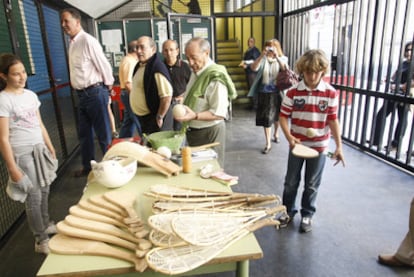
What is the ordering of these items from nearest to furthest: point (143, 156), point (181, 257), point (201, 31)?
point (181, 257) < point (143, 156) < point (201, 31)

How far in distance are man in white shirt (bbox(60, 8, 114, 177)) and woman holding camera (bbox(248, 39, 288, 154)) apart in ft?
5.63

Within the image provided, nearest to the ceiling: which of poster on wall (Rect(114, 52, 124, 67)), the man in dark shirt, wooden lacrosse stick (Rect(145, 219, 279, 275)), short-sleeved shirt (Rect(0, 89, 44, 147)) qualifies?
poster on wall (Rect(114, 52, 124, 67))

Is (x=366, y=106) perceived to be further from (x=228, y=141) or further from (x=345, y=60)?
(x=228, y=141)

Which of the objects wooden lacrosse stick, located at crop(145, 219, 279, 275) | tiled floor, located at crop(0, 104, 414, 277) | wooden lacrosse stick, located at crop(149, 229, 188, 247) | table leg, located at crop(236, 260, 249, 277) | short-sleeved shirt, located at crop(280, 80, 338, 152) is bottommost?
tiled floor, located at crop(0, 104, 414, 277)

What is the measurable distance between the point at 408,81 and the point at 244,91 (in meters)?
4.58

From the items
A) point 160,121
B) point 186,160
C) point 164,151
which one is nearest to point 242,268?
point 186,160

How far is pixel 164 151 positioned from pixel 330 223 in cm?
143

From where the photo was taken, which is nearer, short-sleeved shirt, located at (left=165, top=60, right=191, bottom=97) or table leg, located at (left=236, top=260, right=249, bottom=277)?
table leg, located at (left=236, top=260, right=249, bottom=277)

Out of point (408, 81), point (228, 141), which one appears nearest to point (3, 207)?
point (228, 141)

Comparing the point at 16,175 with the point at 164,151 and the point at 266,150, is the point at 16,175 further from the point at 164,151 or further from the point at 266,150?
the point at 266,150

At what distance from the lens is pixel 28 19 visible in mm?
2863

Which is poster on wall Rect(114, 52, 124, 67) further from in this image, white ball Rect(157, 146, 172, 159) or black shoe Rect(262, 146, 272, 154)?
white ball Rect(157, 146, 172, 159)

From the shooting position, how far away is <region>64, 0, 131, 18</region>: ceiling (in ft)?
13.9

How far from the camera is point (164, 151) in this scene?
163 cm
